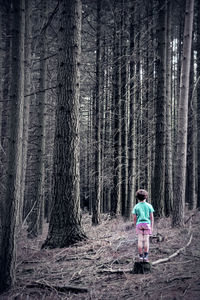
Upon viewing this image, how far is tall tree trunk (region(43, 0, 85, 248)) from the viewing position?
6.70 metres

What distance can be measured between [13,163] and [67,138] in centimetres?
200

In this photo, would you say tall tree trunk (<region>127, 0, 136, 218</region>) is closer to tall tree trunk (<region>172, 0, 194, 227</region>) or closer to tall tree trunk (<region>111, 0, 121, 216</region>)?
tall tree trunk (<region>111, 0, 121, 216</region>)

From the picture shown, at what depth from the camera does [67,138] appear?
692 centimetres

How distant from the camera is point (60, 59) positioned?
23.2 feet

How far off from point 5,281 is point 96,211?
7474 millimetres

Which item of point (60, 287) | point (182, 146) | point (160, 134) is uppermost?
point (160, 134)

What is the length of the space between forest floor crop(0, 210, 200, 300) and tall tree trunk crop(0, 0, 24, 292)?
1.46 ft

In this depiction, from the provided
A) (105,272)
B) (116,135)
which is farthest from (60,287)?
(116,135)

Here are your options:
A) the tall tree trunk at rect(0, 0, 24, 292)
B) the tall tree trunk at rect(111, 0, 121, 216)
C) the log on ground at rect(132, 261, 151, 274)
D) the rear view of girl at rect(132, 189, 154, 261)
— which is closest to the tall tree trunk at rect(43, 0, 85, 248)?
the tall tree trunk at rect(0, 0, 24, 292)

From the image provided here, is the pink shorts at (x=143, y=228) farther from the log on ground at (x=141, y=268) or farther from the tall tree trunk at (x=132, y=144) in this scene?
the tall tree trunk at (x=132, y=144)

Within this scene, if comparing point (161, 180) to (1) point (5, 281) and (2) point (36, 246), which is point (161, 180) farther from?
(1) point (5, 281)

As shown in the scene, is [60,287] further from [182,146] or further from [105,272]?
[182,146]

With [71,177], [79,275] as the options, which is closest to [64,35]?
[71,177]

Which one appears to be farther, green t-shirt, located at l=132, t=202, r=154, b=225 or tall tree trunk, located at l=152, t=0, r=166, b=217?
tall tree trunk, located at l=152, t=0, r=166, b=217
